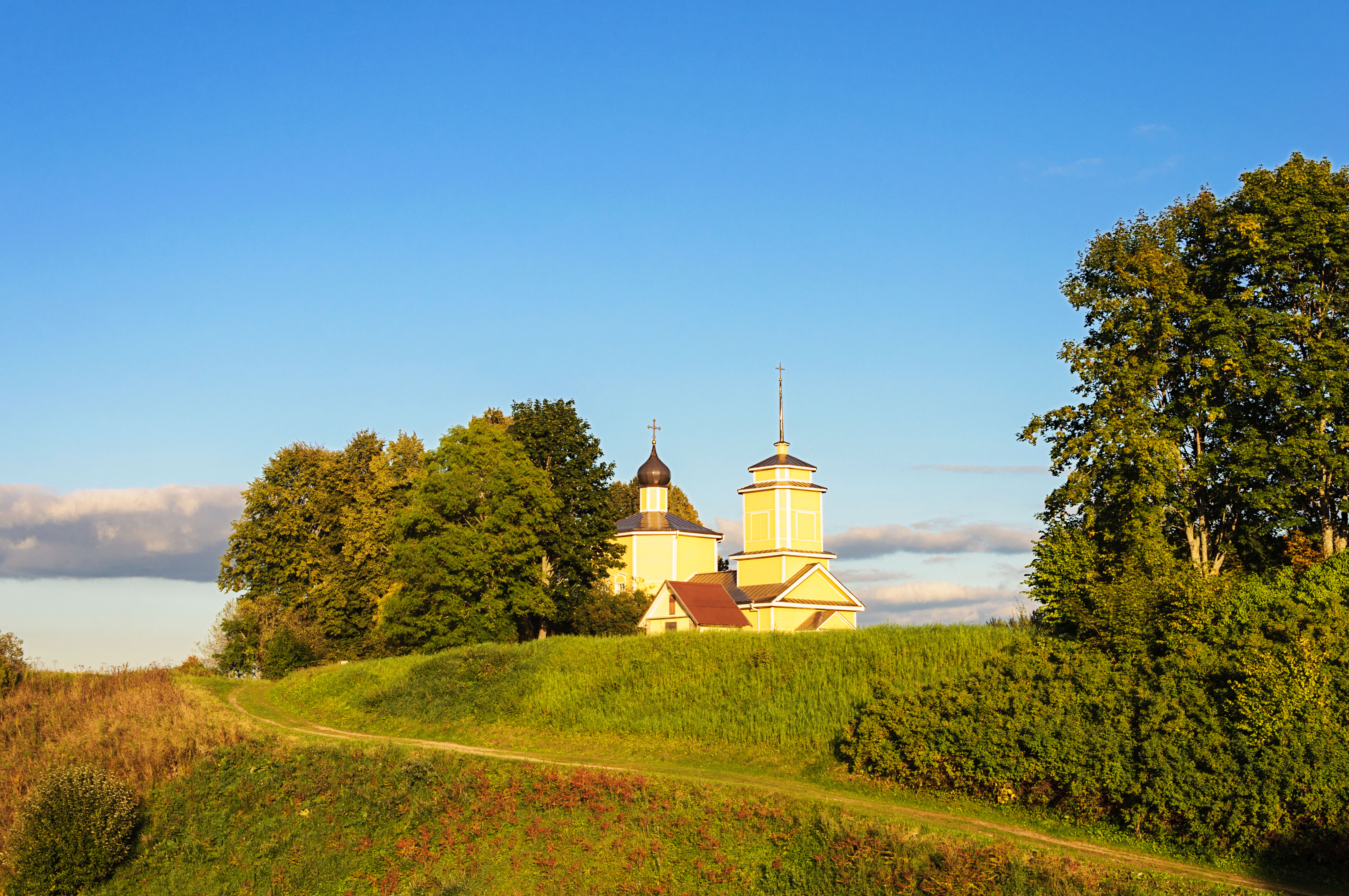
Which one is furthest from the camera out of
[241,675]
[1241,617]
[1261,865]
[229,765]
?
[241,675]

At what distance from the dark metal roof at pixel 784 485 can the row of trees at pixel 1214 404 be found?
3327 centimetres

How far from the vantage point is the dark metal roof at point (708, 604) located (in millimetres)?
52250

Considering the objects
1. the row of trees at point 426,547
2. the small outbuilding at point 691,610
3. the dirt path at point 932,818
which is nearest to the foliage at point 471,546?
the row of trees at point 426,547

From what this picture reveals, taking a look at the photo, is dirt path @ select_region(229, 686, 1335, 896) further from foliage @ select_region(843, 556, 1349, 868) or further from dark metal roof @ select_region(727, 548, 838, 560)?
dark metal roof @ select_region(727, 548, 838, 560)

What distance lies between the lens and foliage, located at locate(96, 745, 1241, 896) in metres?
15.5

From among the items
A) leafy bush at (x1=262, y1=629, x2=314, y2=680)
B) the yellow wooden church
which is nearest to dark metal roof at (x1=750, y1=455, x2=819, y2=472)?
the yellow wooden church

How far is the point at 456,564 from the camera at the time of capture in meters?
40.9

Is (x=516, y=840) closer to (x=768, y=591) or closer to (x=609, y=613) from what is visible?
(x=609, y=613)

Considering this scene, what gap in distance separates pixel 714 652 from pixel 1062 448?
10.7 metres

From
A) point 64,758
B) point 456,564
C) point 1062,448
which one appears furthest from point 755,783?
point 456,564

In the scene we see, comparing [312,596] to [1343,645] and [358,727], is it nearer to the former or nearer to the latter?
[358,727]

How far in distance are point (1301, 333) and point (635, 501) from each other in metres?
59.1

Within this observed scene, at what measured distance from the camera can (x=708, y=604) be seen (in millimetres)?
53500

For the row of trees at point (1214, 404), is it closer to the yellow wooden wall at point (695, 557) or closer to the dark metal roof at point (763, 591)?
the dark metal roof at point (763, 591)
